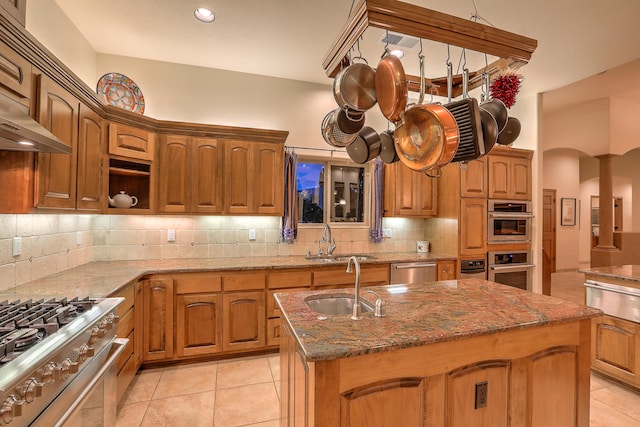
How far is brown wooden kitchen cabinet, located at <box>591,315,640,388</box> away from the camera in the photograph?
252 centimetres

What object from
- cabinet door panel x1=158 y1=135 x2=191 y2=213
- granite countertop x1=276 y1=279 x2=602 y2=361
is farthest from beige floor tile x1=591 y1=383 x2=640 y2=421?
cabinet door panel x1=158 y1=135 x2=191 y2=213

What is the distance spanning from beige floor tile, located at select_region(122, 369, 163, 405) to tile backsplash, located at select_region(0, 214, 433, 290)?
115 cm

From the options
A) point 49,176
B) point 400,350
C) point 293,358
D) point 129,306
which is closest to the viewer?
point 400,350

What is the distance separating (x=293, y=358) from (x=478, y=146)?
4.69 feet

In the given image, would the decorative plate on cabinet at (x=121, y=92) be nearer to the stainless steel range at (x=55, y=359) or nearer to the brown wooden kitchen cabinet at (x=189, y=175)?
the brown wooden kitchen cabinet at (x=189, y=175)

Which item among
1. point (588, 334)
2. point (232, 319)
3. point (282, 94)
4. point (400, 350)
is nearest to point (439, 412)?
point (400, 350)

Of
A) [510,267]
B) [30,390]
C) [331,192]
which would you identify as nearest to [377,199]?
[331,192]

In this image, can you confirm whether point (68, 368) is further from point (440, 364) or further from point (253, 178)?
point (253, 178)

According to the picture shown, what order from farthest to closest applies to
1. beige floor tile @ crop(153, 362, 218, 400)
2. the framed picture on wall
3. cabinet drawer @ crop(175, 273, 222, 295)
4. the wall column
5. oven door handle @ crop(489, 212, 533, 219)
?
the framed picture on wall < the wall column < oven door handle @ crop(489, 212, 533, 219) < cabinet drawer @ crop(175, 273, 222, 295) < beige floor tile @ crop(153, 362, 218, 400)

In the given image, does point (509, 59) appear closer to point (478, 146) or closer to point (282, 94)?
point (478, 146)

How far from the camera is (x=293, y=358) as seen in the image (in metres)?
1.55

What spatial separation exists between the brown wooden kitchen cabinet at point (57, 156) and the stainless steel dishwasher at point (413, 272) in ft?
10.2

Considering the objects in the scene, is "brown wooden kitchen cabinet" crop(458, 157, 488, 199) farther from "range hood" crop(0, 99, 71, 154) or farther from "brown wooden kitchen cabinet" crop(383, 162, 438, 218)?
"range hood" crop(0, 99, 71, 154)

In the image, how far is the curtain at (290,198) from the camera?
3625mm
